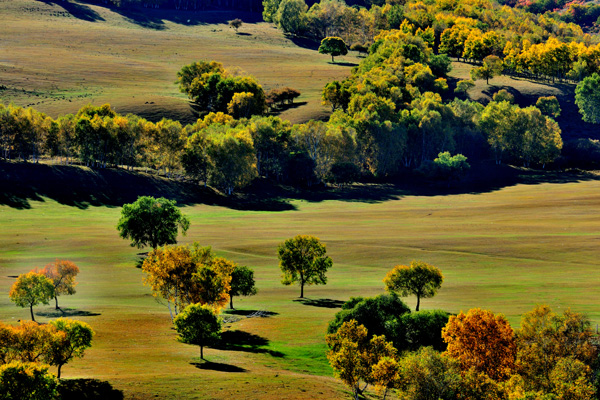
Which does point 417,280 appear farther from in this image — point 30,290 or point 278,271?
point 30,290

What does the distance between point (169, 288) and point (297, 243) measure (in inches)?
920

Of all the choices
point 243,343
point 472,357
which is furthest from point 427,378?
point 243,343

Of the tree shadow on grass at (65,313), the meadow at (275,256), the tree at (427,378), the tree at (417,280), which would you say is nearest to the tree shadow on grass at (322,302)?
the meadow at (275,256)

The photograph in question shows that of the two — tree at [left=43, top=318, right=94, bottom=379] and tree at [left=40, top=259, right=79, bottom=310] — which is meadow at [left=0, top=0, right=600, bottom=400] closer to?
tree at [left=40, top=259, right=79, bottom=310]

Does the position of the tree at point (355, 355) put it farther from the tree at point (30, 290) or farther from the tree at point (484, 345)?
the tree at point (30, 290)

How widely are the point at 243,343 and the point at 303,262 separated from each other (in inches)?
927

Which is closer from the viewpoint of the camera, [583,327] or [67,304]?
[583,327]

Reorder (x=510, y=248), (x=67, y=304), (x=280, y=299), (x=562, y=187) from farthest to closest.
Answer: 1. (x=562, y=187)
2. (x=510, y=248)
3. (x=280, y=299)
4. (x=67, y=304)

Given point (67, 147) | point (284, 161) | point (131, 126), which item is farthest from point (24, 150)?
point (284, 161)

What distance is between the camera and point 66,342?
59125mm

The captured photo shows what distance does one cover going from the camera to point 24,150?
556 feet

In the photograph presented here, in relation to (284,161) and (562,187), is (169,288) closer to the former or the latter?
(284,161)

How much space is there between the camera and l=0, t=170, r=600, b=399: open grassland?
6512 cm

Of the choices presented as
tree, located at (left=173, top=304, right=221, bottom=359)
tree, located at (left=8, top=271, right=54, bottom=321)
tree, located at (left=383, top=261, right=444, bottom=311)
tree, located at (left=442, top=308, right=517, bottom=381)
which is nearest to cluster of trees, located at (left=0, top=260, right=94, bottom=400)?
tree, located at (left=173, top=304, right=221, bottom=359)
